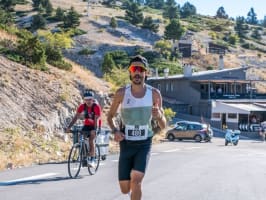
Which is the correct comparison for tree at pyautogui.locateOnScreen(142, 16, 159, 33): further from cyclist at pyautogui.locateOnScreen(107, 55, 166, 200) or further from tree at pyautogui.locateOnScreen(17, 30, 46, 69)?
cyclist at pyautogui.locateOnScreen(107, 55, 166, 200)

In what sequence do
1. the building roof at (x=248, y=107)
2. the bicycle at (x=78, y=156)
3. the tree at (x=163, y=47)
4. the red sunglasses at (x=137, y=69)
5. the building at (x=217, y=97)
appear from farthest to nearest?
the tree at (x=163, y=47)
the building at (x=217, y=97)
the building roof at (x=248, y=107)
the bicycle at (x=78, y=156)
the red sunglasses at (x=137, y=69)

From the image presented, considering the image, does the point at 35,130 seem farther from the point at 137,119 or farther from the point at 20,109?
the point at 137,119

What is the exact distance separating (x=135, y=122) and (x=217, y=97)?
184 ft

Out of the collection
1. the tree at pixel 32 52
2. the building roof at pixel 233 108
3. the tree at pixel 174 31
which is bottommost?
the building roof at pixel 233 108

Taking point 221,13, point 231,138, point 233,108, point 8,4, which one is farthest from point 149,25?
point 221,13

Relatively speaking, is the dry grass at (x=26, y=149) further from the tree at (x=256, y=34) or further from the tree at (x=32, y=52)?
the tree at (x=256, y=34)

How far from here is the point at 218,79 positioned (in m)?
64.2

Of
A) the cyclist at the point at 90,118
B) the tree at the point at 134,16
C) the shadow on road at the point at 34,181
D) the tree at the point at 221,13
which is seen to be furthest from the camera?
the tree at the point at 221,13

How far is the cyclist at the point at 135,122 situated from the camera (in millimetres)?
6934

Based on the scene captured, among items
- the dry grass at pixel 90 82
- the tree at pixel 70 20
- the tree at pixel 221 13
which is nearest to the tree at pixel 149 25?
the tree at pixel 70 20

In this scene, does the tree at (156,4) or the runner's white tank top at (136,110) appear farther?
the tree at (156,4)

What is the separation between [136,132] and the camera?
6922 millimetres

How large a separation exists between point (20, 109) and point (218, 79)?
4497cm

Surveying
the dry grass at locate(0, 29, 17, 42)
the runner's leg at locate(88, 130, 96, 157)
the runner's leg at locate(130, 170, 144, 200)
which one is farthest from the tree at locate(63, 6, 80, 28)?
the runner's leg at locate(130, 170, 144, 200)
